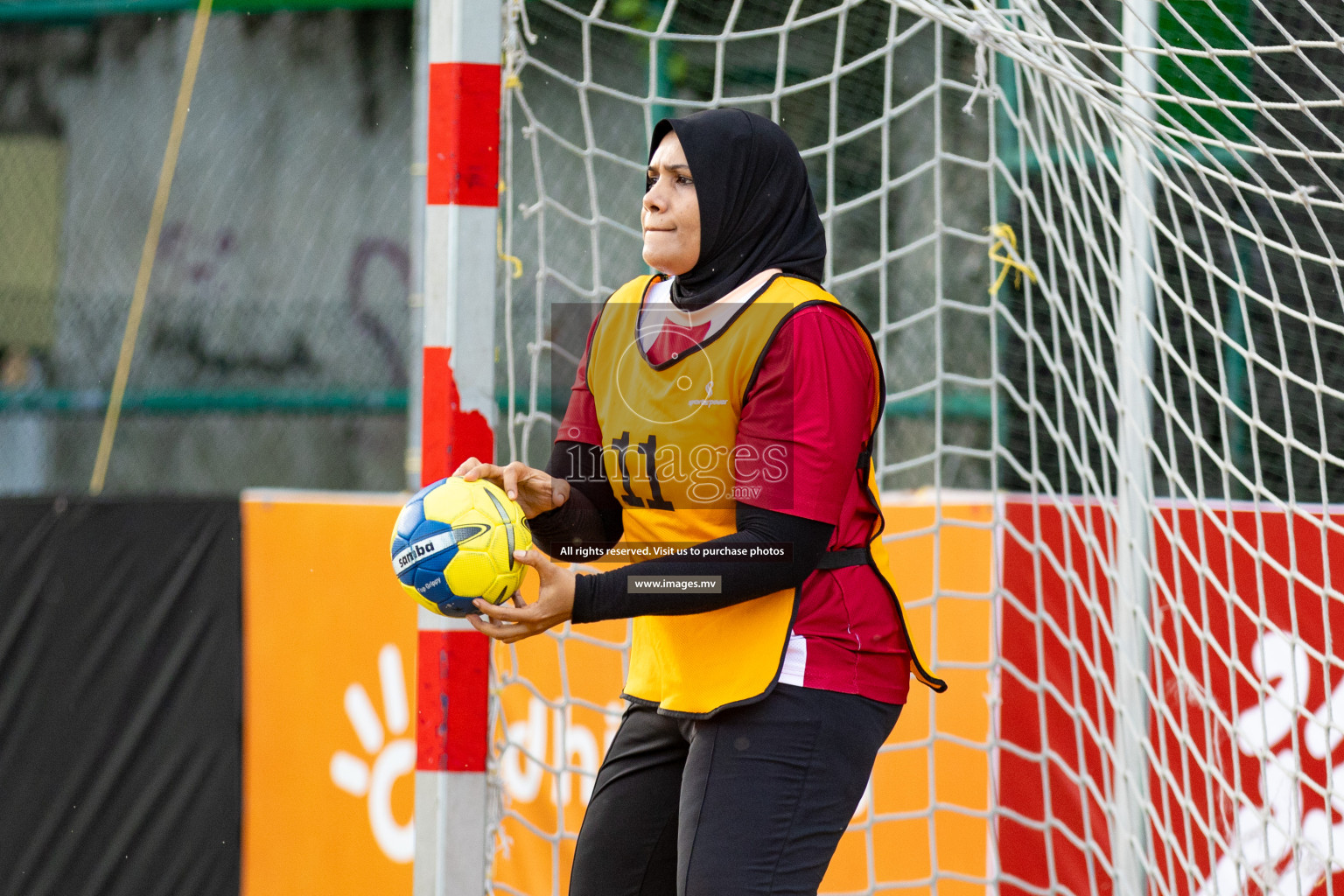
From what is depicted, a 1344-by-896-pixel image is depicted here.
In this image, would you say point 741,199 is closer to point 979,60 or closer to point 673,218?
point 673,218

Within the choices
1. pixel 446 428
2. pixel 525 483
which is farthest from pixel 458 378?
pixel 525 483

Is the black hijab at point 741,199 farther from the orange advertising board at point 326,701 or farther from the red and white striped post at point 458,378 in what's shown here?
the orange advertising board at point 326,701

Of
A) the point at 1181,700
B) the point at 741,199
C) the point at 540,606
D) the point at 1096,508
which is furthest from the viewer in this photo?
the point at 1096,508

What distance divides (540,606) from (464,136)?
1.11 m

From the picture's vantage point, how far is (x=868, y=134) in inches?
206

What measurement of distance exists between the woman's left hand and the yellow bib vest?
0.75 ft

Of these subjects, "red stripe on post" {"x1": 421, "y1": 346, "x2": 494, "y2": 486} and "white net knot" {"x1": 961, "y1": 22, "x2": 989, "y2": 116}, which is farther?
"white net knot" {"x1": 961, "y1": 22, "x2": 989, "y2": 116}

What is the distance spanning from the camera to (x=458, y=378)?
2.72 m

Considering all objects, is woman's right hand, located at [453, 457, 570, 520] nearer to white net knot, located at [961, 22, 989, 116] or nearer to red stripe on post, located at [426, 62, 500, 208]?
red stripe on post, located at [426, 62, 500, 208]

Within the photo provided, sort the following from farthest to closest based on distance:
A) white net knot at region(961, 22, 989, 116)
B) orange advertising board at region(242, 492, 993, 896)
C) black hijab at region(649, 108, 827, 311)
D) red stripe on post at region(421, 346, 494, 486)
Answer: orange advertising board at region(242, 492, 993, 896) < white net knot at region(961, 22, 989, 116) < red stripe on post at region(421, 346, 494, 486) < black hijab at region(649, 108, 827, 311)

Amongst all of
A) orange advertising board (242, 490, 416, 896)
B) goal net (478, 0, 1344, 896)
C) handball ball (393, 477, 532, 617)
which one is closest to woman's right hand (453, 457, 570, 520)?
handball ball (393, 477, 532, 617)

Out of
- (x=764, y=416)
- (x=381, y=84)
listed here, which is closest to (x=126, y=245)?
(x=381, y=84)

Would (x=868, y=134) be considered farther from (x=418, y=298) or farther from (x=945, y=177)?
(x=418, y=298)

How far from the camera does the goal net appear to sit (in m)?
3.12
